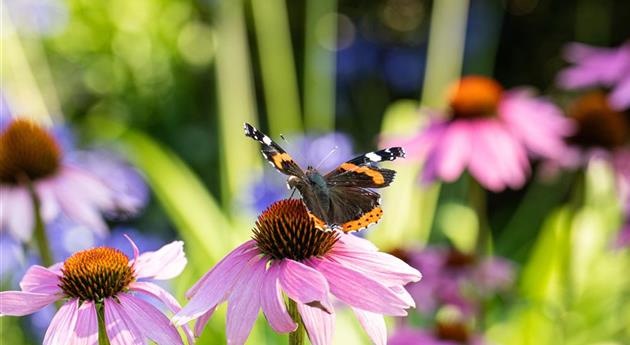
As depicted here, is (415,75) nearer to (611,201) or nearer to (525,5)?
(525,5)

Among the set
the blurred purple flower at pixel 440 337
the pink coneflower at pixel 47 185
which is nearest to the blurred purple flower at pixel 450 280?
the blurred purple flower at pixel 440 337

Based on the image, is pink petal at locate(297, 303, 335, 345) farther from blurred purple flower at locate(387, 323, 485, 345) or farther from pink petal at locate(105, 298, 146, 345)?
blurred purple flower at locate(387, 323, 485, 345)

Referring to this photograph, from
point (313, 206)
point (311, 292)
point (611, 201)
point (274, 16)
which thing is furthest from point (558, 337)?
point (274, 16)

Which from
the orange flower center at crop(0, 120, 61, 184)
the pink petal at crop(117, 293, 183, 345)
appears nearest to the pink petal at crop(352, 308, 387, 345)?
the pink petal at crop(117, 293, 183, 345)

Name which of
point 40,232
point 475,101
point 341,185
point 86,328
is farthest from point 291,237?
point 475,101

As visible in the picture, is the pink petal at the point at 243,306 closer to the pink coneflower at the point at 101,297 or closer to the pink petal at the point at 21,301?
the pink coneflower at the point at 101,297

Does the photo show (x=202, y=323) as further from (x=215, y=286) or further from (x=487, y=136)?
(x=487, y=136)
